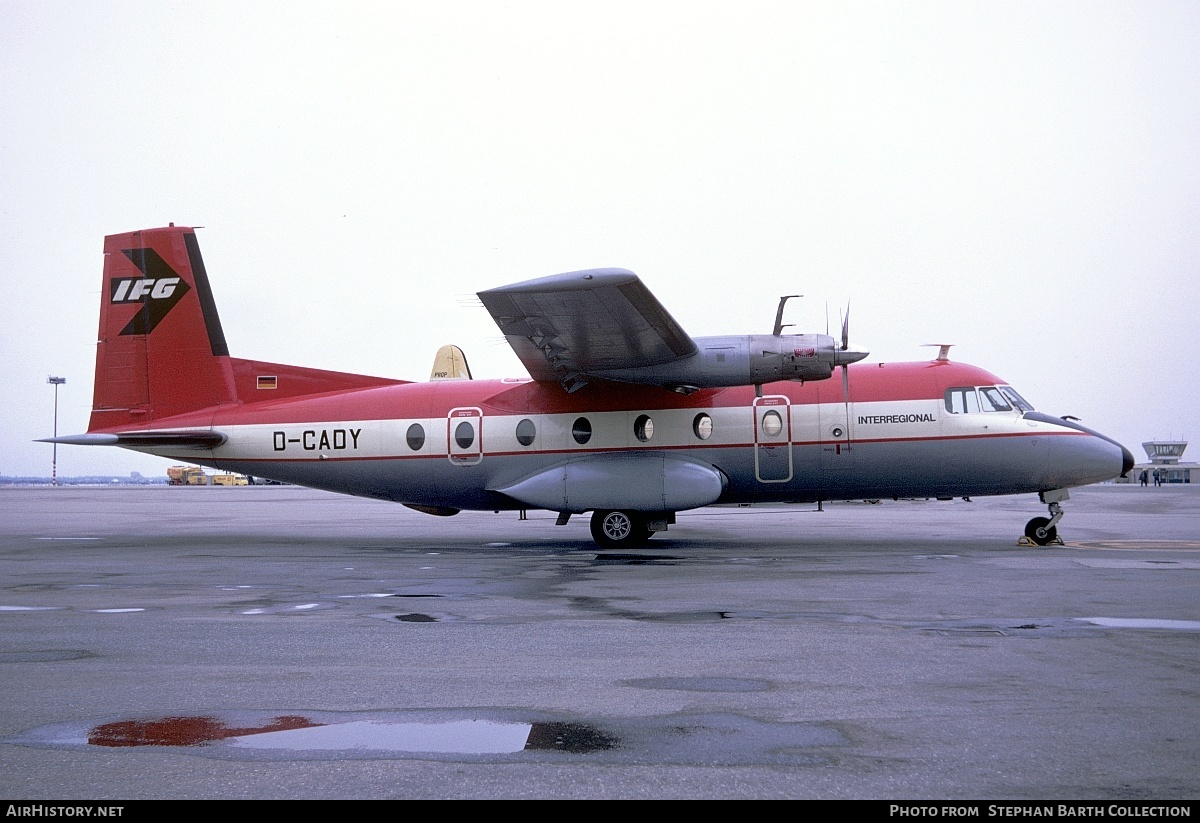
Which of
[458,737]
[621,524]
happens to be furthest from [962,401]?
[458,737]

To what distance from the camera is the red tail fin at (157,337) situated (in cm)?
2056

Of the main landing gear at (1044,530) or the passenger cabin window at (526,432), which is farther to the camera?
the passenger cabin window at (526,432)

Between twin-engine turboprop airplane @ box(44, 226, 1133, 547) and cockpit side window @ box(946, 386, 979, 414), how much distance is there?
0.14 ft

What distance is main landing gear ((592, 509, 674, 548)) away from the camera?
18.0 m

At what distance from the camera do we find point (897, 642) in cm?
709

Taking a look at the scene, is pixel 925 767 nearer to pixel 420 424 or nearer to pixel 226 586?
pixel 226 586

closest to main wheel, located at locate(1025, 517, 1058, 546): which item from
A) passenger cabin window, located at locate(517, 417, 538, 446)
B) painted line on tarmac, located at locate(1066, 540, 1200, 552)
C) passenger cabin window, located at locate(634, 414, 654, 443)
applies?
painted line on tarmac, located at locate(1066, 540, 1200, 552)

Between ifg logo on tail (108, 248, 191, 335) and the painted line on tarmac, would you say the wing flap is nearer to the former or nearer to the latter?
ifg logo on tail (108, 248, 191, 335)

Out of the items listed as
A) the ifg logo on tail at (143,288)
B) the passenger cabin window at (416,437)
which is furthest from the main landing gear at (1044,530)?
the ifg logo on tail at (143,288)

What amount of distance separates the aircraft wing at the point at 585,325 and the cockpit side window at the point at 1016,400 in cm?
626

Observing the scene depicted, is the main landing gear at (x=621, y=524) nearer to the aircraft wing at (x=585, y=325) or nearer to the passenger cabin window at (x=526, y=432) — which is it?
the passenger cabin window at (x=526, y=432)

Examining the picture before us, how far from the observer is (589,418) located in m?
18.7

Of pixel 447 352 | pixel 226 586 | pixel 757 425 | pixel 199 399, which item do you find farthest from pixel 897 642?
pixel 447 352

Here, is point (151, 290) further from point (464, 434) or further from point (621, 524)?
point (621, 524)
